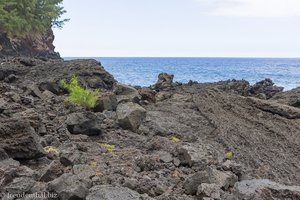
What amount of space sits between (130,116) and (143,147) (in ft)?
5.54

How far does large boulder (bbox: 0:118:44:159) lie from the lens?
19.7ft

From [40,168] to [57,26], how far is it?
44.6 m

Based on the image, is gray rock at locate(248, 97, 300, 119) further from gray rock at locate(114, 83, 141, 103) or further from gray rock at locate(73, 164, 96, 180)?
gray rock at locate(73, 164, 96, 180)

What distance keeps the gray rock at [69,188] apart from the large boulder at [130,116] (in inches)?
181

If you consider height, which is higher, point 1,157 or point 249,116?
point 1,157

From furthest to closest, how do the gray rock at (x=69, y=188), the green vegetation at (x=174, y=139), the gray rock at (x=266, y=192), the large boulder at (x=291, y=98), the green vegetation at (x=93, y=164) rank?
the large boulder at (x=291, y=98), the green vegetation at (x=174, y=139), the green vegetation at (x=93, y=164), the gray rock at (x=266, y=192), the gray rock at (x=69, y=188)

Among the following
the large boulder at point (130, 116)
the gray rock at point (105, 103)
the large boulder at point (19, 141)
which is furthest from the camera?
the gray rock at point (105, 103)

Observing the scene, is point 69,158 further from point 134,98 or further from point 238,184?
point 134,98

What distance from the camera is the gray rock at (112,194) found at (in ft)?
15.0

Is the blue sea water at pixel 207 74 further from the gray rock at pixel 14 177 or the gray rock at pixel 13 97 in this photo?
the gray rock at pixel 14 177

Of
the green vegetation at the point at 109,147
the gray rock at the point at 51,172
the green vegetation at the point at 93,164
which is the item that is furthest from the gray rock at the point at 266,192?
the green vegetation at the point at 109,147

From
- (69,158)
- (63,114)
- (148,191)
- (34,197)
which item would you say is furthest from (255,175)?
(63,114)

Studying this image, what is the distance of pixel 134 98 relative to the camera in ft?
44.1

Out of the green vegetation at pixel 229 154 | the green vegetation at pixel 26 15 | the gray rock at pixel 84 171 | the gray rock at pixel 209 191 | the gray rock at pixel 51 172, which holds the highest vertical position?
the green vegetation at pixel 26 15
